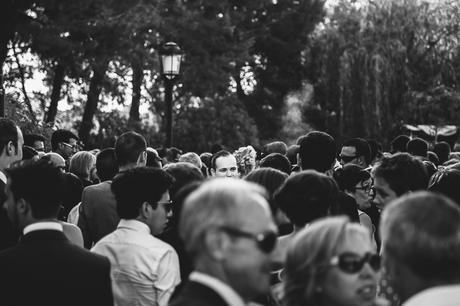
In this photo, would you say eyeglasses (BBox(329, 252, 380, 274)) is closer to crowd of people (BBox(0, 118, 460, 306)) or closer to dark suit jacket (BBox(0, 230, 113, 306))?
crowd of people (BBox(0, 118, 460, 306))

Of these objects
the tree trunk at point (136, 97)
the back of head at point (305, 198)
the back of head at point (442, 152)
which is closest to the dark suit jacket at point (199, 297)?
the back of head at point (305, 198)

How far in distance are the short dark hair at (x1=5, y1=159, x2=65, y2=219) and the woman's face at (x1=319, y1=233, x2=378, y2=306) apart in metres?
1.86

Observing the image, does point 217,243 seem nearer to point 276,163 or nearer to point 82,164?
point 276,163

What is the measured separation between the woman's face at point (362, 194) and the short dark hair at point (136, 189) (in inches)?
89.8

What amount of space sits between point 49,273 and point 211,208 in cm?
162

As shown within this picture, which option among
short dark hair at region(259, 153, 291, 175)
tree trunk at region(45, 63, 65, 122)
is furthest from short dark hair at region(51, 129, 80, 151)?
tree trunk at region(45, 63, 65, 122)

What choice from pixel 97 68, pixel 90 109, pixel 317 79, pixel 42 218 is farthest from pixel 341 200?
pixel 317 79

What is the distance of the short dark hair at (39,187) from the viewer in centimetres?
480

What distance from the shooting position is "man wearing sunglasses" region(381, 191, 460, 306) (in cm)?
328

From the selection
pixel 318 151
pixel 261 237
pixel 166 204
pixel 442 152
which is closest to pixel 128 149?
pixel 318 151

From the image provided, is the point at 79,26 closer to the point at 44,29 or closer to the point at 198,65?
Answer: the point at 44,29

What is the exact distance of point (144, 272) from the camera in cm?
552

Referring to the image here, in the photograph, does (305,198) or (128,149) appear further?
(128,149)

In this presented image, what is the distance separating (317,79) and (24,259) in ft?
116
